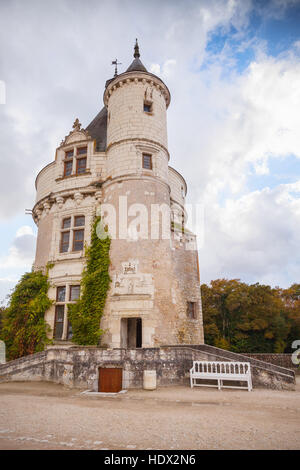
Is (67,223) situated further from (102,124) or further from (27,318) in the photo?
(102,124)

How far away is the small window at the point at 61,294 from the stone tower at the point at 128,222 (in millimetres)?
50

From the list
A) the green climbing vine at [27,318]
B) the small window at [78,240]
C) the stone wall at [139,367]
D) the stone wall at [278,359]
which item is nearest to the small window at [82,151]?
the small window at [78,240]

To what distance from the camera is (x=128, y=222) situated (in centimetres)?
1348

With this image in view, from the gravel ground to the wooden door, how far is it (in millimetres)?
1133

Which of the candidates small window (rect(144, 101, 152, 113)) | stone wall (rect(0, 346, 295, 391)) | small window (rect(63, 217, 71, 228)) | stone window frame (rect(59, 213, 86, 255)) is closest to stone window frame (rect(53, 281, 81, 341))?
stone window frame (rect(59, 213, 86, 255))

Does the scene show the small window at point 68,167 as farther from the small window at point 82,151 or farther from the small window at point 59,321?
the small window at point 59,321

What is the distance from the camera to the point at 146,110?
1614 centimetres

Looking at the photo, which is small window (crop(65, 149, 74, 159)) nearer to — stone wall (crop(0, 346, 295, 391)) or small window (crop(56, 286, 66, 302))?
small window (crop(56, 286, 66, 302))

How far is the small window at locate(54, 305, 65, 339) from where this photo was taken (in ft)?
46.5

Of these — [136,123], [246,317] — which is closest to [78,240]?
[136,123]

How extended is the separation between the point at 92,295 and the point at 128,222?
3.74m

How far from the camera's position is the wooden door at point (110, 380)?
29.5ft
